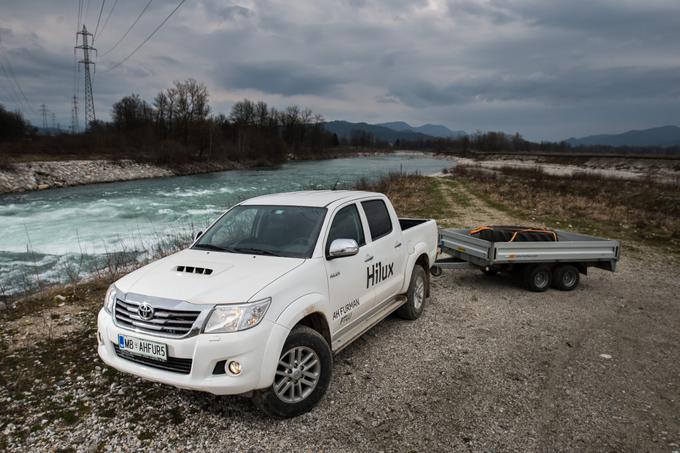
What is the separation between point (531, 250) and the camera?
7.25 m

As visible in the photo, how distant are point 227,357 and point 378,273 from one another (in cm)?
226

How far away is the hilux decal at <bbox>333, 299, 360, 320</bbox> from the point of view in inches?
163

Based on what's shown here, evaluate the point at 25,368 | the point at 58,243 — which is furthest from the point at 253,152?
the point at 25,368

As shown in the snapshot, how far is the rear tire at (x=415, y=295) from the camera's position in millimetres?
5957

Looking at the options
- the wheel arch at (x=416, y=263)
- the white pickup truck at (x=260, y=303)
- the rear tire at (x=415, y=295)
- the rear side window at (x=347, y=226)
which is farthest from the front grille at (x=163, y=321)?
the rear tire at (x=415, y=295)

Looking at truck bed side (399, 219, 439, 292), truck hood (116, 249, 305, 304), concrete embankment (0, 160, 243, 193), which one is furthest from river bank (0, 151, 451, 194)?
truck bed side (399, 219, 439, 292)

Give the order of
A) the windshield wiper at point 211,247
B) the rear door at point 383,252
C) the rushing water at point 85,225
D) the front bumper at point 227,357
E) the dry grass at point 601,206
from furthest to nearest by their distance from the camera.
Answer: the dry grass at point 601,206 → the rushing water at point 85,225 → the rear door at point 383,252 → the windshield wiper at point 211,247 → the front bumper at point 227,357

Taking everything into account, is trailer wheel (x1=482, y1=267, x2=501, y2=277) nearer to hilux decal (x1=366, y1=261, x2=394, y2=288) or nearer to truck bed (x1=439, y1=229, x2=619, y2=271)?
truck bed (x1=439, y1=229, x2=619, y2=271)

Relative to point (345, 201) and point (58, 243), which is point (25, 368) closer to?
point (345, 201)

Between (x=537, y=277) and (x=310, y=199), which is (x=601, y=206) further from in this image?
(x=310, y=199)

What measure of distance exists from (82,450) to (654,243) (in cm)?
1484

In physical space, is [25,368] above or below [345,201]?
below

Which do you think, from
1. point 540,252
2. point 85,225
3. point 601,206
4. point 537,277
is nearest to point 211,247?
point 540,252

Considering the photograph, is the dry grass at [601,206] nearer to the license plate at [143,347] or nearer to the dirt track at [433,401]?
the dirt track at [433,401]
